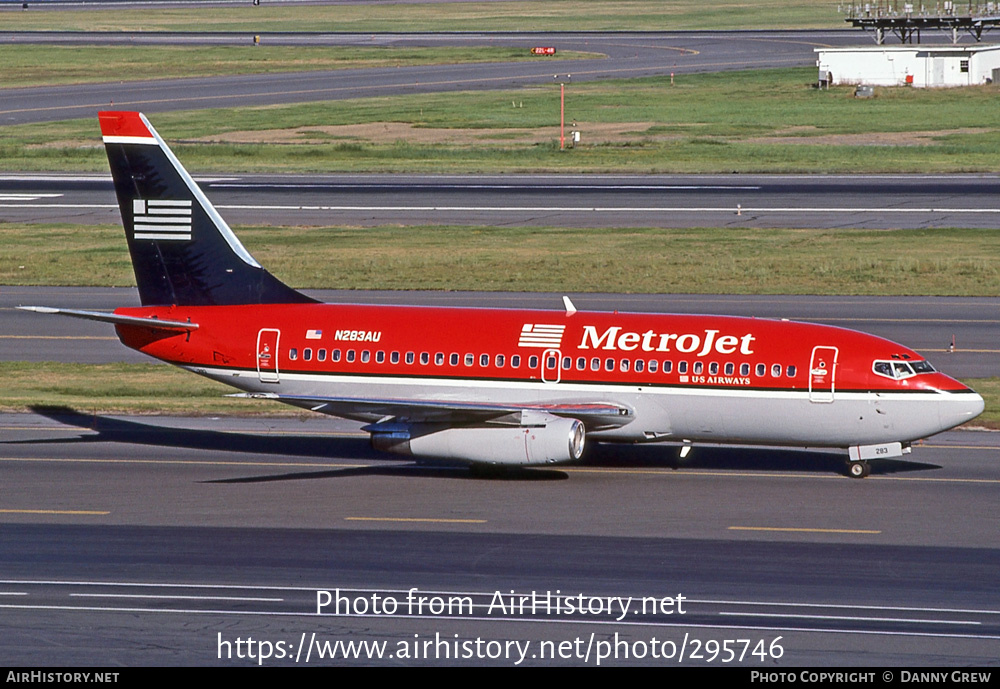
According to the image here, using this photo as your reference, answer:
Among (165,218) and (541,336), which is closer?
(541,336)

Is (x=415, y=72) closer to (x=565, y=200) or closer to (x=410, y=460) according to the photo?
(x=565, y=200)

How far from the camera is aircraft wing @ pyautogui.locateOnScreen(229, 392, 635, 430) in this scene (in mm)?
32969

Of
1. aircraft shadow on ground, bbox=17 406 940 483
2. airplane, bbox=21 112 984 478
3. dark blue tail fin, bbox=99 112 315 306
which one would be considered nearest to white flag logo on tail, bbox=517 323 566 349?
airplane, bbox=21 112 984 478

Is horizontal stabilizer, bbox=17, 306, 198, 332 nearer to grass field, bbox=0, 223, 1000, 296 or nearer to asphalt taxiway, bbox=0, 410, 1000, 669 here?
asphalt taxiway, bbox=0, 410, 1000, 669

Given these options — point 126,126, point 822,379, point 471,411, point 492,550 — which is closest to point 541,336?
point 471,411

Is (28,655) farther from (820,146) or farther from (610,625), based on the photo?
(820,146)

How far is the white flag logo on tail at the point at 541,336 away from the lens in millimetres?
34250

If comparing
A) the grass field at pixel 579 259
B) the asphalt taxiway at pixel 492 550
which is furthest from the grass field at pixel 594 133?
the asphalt taxiway at pixel 492 550

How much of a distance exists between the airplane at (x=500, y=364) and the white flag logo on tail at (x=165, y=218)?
0.04 meters

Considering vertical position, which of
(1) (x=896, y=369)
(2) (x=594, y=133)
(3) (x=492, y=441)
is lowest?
(3) (x=492, y=441)

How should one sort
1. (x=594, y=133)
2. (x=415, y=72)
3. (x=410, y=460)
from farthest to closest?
(x=415, y=72) < (x=594, y=133) < (x=410, y=460)

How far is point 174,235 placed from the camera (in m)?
36.9

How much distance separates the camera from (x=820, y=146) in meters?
99.3

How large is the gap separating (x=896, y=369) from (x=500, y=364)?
9510mm
